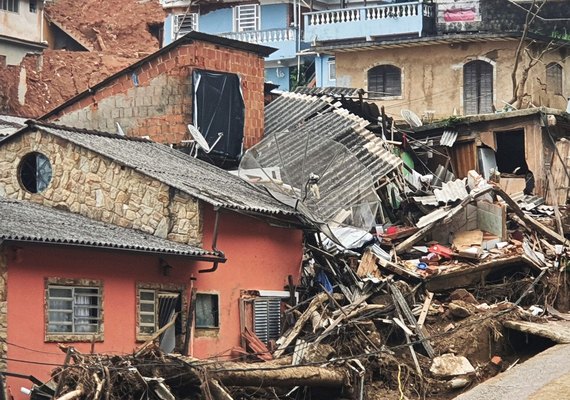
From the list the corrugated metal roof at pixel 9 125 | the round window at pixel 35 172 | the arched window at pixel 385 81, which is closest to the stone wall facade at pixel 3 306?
the round window at pixel 35 172

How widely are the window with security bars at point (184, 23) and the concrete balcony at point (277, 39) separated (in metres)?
2.07

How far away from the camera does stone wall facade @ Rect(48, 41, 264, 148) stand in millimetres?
33938

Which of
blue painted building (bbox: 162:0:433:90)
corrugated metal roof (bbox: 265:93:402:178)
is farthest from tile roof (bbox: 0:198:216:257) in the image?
blue painted building (bbox: 162:0:433:90)

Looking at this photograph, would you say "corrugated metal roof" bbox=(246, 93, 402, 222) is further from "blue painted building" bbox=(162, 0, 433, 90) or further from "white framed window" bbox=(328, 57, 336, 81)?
"blue painted building" bbox=(162, 0, 433, 90)

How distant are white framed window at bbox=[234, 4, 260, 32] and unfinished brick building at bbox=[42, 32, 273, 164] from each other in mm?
21628

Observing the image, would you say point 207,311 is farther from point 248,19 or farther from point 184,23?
point 184,23

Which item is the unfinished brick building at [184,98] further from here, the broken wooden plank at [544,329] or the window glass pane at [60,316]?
the window glass pane at [60,316]

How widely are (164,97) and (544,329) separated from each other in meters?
10.5

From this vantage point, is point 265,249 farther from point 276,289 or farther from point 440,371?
point 440,371

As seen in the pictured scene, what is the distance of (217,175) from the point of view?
31047mm

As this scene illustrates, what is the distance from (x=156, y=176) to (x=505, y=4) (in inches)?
815

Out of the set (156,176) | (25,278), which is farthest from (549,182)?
(25,278)

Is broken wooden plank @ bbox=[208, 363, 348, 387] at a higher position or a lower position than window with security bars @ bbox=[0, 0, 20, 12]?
lower

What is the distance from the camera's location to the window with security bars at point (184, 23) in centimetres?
5756
